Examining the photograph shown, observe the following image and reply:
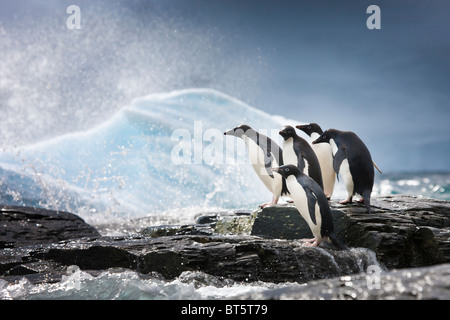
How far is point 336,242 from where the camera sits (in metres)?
4.71

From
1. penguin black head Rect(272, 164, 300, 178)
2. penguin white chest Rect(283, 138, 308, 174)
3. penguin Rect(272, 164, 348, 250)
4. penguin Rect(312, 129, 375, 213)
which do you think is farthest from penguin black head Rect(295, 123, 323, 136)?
penguin Rect(272, 164, 348, 250)

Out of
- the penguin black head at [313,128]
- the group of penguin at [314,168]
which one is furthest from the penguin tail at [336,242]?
the penguin black head at [313,128]

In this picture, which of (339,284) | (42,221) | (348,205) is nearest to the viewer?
(339,284)

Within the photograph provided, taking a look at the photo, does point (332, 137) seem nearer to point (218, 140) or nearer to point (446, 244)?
point (446, 244)

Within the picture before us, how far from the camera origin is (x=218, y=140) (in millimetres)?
22906

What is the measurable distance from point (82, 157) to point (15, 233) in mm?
15974

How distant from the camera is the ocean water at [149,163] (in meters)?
18.3

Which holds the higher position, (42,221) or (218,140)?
(218,140)

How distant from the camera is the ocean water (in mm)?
18344

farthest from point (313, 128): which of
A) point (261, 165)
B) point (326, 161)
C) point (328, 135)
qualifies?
point (261, 165)

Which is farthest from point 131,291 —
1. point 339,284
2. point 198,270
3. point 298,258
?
point 339,284

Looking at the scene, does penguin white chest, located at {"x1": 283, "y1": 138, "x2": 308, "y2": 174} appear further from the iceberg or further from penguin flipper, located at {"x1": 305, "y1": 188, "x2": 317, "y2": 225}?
the iceberg

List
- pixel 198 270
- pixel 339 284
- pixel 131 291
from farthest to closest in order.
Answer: pixel 198 270, pixel 131 291, pixel 339 284

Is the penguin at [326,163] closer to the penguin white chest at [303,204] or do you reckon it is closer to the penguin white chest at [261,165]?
the penguin white chest at [261,165]
